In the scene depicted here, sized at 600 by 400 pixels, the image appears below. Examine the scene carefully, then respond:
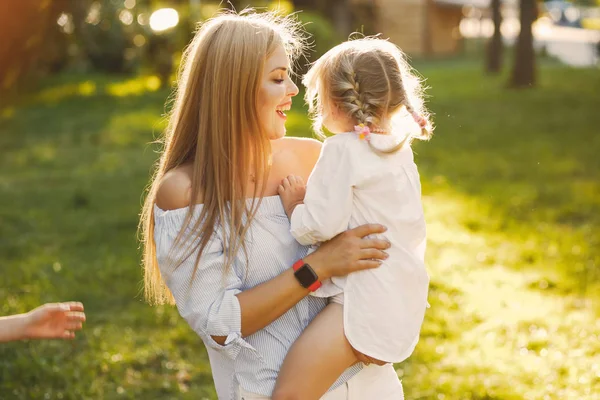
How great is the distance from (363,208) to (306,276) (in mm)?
262

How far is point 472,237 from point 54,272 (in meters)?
3.61

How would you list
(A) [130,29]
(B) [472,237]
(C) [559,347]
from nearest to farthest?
(C) [559,347]
(B) [472,237]
(A) [130,29]

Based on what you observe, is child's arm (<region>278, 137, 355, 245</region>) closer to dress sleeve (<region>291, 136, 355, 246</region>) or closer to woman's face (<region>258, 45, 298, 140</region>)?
dress sleeve (<region>291, 136, 355, 246</region>)

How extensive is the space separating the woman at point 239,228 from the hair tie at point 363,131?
24 cm

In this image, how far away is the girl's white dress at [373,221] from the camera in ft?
7.55

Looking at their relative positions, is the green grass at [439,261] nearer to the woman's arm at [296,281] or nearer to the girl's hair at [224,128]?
the girl's hair at [224,128]

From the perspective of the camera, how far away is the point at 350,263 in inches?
90.4

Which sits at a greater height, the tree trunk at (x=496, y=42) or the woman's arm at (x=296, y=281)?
the woman's arm at (x=296, y=281)

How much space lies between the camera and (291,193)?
8.08 feet

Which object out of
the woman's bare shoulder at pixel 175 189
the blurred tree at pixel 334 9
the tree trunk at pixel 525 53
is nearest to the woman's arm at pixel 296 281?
the woman's bare shoulder at pixel 175 189

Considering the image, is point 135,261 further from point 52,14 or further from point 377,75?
point 377,75

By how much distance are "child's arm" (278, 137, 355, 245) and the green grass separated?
6.36 feet

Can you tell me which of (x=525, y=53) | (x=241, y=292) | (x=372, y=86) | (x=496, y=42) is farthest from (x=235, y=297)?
(x=496, y=42)

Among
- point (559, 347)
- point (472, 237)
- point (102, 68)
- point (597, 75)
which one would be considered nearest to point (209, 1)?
point (102, 68)
